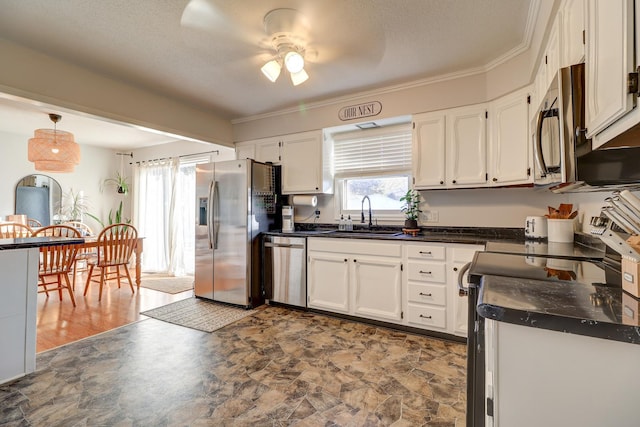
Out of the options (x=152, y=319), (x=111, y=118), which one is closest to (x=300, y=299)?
(x=152, y=319)

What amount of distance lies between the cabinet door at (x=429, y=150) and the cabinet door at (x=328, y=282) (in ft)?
3.71

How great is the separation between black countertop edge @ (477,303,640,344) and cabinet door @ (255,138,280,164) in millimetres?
3464

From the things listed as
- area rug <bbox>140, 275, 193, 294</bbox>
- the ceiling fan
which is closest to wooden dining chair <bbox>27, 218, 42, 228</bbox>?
area rug <bbox>140, 275, 193, 294</bbox>

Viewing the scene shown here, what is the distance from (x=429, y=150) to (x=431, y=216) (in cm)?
70

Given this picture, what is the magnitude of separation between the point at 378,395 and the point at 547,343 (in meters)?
1.43

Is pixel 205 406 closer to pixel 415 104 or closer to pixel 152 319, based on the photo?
pixel 152 319

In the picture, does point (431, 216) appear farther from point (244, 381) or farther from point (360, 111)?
point (244, 381)

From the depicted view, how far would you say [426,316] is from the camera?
106 inches

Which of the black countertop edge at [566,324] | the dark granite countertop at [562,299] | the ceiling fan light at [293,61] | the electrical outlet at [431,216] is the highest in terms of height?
the ceiling fan light at [293,61]

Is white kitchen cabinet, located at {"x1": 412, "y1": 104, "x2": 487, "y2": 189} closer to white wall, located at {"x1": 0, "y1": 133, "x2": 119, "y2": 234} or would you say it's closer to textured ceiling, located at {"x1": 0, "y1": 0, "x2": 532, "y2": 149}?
textured ceiling, located at {"x1": 0, "y1": 0, "x2": 532, "y2": 149}

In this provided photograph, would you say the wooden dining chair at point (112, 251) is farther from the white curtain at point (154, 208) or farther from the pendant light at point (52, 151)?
the white curtain at point (154, 208)

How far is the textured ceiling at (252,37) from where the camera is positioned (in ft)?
6.37

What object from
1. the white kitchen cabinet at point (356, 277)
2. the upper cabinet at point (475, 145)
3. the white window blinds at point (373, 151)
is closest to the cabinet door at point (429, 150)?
the upper cabinet at point (475, 145)

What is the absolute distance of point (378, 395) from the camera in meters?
1.86
